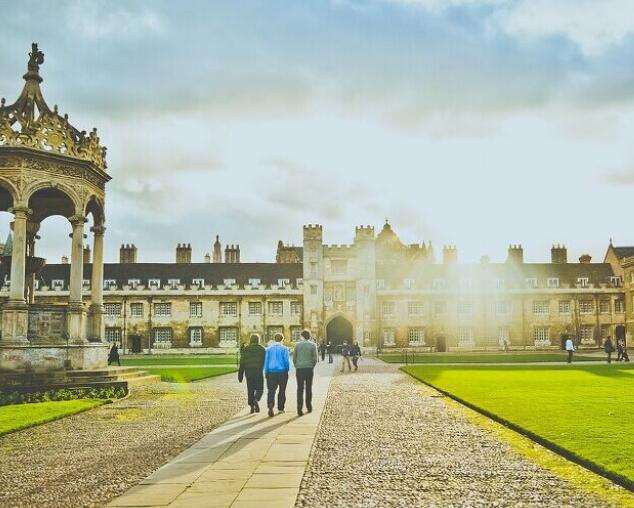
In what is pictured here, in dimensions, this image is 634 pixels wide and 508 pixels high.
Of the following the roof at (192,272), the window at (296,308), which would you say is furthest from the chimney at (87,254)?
the window at (296,308)

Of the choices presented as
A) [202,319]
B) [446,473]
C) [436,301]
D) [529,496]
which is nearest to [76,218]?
[446,473]

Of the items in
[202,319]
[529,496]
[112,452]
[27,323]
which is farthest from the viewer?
[202,319]

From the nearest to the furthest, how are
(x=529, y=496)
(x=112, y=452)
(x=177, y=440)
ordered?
1. (x=529, y=496)
2. (x=112, y=452)
3. (x=177, y=440)

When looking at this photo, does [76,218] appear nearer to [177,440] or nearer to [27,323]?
[27,323]

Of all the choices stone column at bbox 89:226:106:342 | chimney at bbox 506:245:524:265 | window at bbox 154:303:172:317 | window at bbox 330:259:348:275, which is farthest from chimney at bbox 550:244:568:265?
stone column at bbox 89:226:106:342

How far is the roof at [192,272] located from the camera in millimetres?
66062

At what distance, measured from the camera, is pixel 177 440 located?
1022 centimetres

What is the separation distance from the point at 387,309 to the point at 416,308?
2.88 meters

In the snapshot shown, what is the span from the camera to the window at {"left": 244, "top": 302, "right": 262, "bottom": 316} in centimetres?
6425

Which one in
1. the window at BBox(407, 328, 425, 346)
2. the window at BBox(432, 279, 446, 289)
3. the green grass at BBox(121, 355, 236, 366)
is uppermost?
the window at BBox(432, 279, 446, 289)

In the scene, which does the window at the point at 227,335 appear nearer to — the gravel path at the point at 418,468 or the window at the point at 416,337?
the window at the point at 416,337

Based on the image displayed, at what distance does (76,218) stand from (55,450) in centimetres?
1047

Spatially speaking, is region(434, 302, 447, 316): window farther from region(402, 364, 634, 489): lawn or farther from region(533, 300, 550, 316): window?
region(402, 364, 634, 489): lawn

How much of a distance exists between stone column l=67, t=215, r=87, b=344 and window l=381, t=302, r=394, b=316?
48.4 meters
